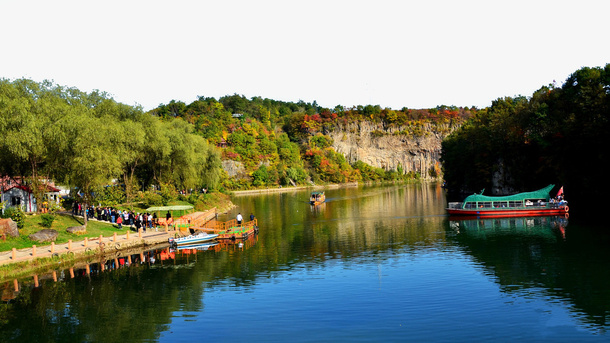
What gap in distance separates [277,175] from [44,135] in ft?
385

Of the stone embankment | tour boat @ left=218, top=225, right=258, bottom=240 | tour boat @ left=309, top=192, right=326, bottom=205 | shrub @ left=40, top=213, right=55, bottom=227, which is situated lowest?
tour boat @ left=218, top=225, right=258, bottom=240

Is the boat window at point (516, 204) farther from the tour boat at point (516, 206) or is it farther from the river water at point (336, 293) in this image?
the river water at point (336, 293)

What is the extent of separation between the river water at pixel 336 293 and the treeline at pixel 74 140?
493 inches

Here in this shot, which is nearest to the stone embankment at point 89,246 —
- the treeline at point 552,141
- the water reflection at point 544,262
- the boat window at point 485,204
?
the water reflection at point 544,262

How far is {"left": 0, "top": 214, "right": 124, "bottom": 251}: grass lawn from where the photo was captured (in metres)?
39.0

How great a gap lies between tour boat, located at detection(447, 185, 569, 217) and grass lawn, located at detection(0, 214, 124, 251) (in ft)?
141

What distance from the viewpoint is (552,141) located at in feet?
235

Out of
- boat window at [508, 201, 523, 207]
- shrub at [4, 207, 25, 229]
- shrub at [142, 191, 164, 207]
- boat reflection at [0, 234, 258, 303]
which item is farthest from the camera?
shrub at [142, 191, 164, 207]

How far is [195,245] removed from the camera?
47.5 m

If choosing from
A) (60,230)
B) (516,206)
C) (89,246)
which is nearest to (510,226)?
(516,206)

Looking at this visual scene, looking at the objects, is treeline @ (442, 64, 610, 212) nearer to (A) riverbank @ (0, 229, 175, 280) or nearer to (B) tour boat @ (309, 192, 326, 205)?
(B) tour boat @ (309, 192, 326, 205)

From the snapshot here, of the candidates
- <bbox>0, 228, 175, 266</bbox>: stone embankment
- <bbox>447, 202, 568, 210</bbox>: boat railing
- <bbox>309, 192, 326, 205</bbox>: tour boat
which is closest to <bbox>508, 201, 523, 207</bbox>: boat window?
<bbox>447, 202, 568, 210</bbox>: boat railing

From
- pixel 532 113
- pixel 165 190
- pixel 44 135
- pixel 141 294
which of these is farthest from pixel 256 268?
pixel 532 113

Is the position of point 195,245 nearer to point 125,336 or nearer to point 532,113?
point 125,336
